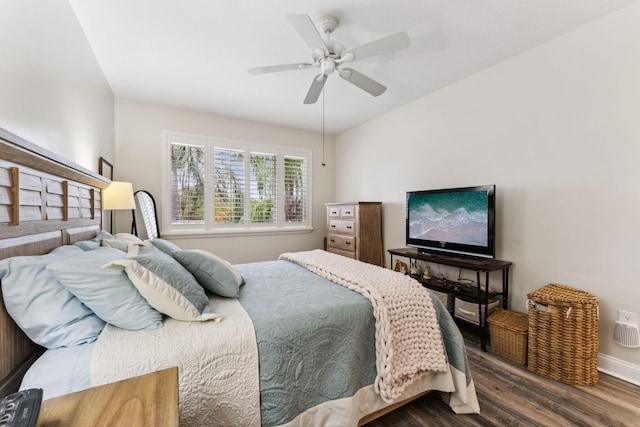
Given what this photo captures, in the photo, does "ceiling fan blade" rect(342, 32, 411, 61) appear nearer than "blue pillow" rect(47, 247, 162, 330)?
No

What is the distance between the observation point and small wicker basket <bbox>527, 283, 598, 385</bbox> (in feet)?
6.10

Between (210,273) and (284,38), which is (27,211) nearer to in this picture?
(210,273)

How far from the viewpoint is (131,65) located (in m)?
2.67

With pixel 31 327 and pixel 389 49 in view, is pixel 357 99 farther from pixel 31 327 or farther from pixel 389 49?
pixel 31 327

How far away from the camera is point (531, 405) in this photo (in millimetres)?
1681

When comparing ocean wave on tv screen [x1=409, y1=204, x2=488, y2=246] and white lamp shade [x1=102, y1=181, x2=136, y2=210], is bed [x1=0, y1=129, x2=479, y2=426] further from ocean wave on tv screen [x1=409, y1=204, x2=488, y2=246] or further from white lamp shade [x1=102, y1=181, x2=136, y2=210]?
ocean wave on tv screen [x1=409, y1=204, x2=488, y2=246]

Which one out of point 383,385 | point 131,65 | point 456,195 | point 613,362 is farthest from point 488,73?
point 131,65

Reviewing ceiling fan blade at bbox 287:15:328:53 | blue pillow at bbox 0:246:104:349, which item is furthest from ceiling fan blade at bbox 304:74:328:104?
blue pillow at bbox 0:246:104:349

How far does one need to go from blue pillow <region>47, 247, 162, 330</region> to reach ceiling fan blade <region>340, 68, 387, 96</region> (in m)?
2.00

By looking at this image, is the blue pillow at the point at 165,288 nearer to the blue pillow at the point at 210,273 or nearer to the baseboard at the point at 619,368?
the blue pillow at the point at 210,273

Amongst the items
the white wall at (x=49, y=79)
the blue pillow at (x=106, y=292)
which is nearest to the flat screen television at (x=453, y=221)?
the blue pillow at (x=106, y=292)

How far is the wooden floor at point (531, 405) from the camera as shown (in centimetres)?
155

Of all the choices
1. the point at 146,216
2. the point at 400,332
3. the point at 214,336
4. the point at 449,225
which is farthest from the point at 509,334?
the point at 146,216

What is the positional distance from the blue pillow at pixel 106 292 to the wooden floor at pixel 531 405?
1370mm
